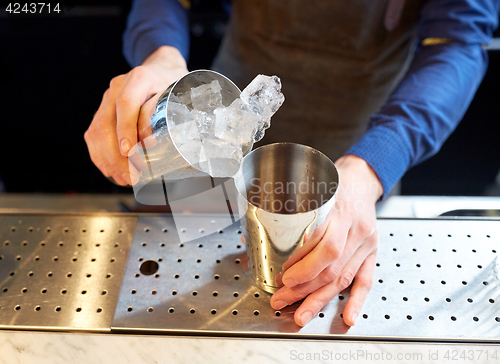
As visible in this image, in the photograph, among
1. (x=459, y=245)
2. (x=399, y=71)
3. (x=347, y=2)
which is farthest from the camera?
(x=399, y=71)

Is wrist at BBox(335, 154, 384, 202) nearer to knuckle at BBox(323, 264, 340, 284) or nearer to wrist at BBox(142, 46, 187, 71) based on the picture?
knuckle at BBox(323, 264, 340, 284)

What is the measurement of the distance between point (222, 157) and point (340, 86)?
682mm

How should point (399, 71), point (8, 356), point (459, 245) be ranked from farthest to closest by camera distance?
point (399, 71)
point (459, 245)
point (8, 356)

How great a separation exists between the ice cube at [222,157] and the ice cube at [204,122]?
14mm

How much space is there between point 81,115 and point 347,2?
136cm

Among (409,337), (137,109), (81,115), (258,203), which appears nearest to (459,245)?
(409,337)

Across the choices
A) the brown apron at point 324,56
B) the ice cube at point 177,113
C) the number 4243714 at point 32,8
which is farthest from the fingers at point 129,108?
the number 4243714 at point 32,8

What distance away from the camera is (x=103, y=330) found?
61cm

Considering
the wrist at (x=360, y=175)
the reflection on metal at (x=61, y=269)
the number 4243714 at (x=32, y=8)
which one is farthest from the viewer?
the number 4243714 at (x=32, y=8)

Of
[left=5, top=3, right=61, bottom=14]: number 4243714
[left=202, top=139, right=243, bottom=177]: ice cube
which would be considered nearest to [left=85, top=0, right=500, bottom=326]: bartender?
[left=202, top=139, right=243, bottom=177]: ice cube

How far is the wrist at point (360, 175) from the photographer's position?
0.75m

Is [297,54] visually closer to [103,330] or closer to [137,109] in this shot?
[137,109]

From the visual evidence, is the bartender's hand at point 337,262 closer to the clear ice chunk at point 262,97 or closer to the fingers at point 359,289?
the fingers at point 359,289

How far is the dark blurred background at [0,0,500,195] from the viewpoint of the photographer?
1678 mm
